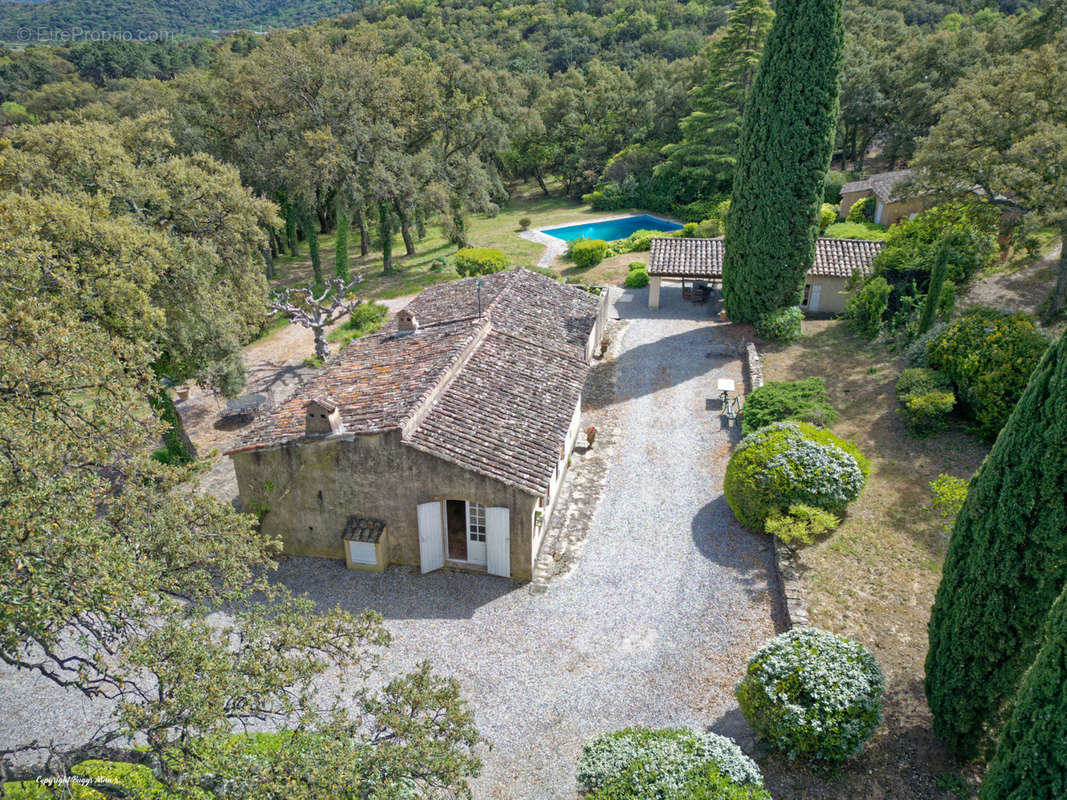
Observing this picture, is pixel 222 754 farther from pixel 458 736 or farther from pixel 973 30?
pixel 973 30

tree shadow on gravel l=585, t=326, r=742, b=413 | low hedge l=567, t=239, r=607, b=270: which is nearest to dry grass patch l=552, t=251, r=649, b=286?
low hedge l=567, t=239, r=607, b=270

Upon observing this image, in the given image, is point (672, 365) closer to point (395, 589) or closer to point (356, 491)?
point (356, 491)

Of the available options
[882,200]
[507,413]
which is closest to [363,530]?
[507,413]

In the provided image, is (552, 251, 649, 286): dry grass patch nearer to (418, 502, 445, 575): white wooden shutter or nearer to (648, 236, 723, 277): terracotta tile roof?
(648, 236, 723, 277): terracotta tile roof

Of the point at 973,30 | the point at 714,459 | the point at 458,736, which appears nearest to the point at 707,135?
the point at 973,30

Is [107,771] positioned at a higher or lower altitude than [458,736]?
lower

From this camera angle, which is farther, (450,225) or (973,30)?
(973,30)

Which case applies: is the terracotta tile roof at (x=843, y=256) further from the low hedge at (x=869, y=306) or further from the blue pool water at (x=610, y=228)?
the blue pool water at (x=610, y=228)
